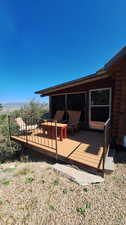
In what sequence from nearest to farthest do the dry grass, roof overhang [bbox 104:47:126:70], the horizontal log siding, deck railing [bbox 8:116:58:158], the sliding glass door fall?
1. the dry grass
2. roof overhang [bbox 104:47:126:70]
3. the horizontal log siding
4. deck railing [bbox 8:116:58:158]
5. the sliding glass door

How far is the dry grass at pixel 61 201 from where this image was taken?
1688mm

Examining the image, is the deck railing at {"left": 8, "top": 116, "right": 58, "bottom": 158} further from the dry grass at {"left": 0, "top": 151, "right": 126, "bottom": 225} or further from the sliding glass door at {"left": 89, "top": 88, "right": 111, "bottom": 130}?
the sliding glass door at {"left": 89, "top": 88, "right": 111, "bottom": 130}

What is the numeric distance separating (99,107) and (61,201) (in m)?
4.44

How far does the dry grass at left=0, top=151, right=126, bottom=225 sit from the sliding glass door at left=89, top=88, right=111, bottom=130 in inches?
118

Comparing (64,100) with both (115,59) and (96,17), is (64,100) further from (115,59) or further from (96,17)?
(96,17)

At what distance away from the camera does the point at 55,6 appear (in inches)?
226

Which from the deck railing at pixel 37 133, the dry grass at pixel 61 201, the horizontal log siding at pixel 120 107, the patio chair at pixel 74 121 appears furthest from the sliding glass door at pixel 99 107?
the dry grass at pixel 61 201

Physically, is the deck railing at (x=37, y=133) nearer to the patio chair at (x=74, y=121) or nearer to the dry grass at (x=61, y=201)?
the patio chair at (x=74, y=121)

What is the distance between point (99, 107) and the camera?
5469 mm

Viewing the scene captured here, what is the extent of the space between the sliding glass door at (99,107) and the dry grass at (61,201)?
2.99 metres

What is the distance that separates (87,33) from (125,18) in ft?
9.21

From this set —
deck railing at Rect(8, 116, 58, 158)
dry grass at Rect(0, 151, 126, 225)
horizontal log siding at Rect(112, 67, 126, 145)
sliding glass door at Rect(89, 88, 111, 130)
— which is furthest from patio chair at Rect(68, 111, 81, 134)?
dry grass at Rect(0, 151, 126, 225)

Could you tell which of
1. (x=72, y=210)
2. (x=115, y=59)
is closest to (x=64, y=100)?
(x=115, y=59)

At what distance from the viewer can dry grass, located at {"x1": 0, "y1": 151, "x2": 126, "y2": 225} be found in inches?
66.4
